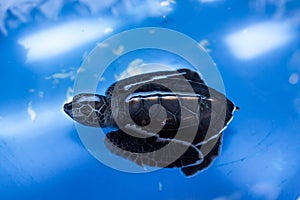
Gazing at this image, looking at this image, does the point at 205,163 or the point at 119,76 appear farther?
the point at 119,76

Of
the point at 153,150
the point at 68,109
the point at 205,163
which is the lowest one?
the point at 205,163

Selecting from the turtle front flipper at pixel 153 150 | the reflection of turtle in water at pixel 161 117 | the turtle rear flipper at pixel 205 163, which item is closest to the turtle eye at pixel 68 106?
the reflection of turtle in water at pixel 161 117

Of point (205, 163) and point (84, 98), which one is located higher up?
point (84, 98)

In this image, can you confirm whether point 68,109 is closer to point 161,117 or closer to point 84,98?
point 84,98

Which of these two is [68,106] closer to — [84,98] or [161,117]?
[84,98]

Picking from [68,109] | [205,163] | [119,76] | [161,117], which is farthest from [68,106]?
[205,163]
